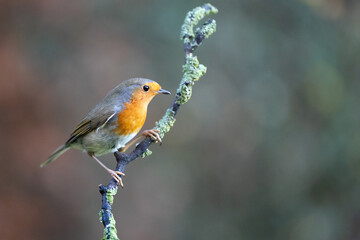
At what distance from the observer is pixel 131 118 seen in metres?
3.33

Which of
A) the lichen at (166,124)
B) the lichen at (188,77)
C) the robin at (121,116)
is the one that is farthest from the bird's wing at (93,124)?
the lichen at (188,77)

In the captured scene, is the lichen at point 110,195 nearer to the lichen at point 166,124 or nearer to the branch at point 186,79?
the branch at point 186,79

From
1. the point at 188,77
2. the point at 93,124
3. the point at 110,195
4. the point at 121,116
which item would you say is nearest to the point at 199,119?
the point at 93,124

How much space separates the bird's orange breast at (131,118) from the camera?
3312mm

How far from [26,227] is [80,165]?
1.12 m

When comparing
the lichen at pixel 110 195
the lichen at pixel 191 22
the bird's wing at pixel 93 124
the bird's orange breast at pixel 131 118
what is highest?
the lichen at pixel 191 22

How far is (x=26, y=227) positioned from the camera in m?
6.18

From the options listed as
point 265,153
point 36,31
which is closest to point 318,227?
point 265,153

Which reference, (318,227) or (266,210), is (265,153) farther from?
(318,227)

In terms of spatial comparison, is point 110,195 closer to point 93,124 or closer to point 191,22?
point 191,22

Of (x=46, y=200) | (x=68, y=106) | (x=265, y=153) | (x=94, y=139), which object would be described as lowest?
(x=46, y=200)

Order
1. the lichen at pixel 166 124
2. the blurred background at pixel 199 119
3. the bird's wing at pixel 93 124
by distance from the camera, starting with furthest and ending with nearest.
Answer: the blurred background at pixel 199 119 < the bird's wing at pixel 93 124 < the lichen at pixel 166 124

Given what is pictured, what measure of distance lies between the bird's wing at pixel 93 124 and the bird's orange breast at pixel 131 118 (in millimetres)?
119

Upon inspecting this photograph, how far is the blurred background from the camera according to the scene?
19.8ft
